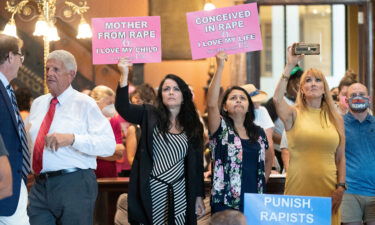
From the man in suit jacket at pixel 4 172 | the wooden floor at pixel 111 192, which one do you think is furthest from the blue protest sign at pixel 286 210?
the wooden floor at pixel 111 192

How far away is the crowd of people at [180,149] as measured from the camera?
5.11 m

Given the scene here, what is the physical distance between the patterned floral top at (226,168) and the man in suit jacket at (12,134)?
5.02ft

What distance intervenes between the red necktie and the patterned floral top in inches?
44.9

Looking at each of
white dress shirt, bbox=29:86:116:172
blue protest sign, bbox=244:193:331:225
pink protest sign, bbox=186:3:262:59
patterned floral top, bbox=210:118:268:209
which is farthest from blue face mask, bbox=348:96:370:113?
white dress shirt, bbox=29:86:116:172

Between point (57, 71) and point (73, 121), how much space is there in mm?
343

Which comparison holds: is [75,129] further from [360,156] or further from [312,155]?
[360,156]

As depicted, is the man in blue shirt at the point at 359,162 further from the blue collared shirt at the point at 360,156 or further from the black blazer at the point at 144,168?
the black blazer at the point at 144,168

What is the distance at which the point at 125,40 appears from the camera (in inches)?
221

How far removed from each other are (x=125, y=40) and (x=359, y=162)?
6.76ft

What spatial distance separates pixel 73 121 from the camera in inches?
204

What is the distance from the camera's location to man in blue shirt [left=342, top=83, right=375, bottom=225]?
6125 mm

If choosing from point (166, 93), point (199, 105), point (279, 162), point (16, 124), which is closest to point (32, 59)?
point (199, 105)

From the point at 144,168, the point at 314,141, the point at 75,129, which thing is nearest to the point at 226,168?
the point at 144,168

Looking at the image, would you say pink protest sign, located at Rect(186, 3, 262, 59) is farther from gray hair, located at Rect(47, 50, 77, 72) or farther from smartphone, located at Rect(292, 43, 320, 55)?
gray hair, located at Rect(47, 50, 77, 72)
